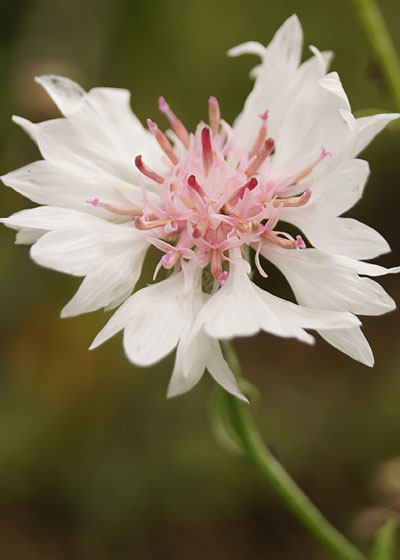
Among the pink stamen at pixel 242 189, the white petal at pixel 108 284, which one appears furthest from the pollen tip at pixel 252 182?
the white petal at pixel 108 284

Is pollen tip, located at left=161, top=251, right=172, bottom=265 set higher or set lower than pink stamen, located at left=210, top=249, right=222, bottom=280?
higher

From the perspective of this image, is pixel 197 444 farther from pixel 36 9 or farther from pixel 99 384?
pixel 36 9

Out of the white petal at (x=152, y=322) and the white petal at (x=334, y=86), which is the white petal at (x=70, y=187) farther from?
the white petal at (x=334, y=86)

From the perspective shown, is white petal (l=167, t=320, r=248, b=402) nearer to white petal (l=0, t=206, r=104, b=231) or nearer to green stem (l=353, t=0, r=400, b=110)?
white petal (l=0, t=206, r=104, b=231)

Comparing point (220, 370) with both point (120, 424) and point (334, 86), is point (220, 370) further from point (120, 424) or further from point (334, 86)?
point (120, 424)

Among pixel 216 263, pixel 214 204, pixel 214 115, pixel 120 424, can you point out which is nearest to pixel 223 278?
pixel 216 263

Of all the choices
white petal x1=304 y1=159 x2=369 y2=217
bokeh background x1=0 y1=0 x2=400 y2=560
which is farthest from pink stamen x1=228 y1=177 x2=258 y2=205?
bokeh background x1=0 y1=0 x2=400 y2=560

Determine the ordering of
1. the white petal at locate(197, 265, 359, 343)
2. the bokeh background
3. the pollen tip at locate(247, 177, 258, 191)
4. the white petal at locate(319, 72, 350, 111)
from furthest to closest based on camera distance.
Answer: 1. the bokeh background
2. the pollen tip at locate(247, 177, 258, 191)
3. the white petal at locate(319, 72, 350, 111)
4. the white petal at locate(197, 265, 359, 343)
